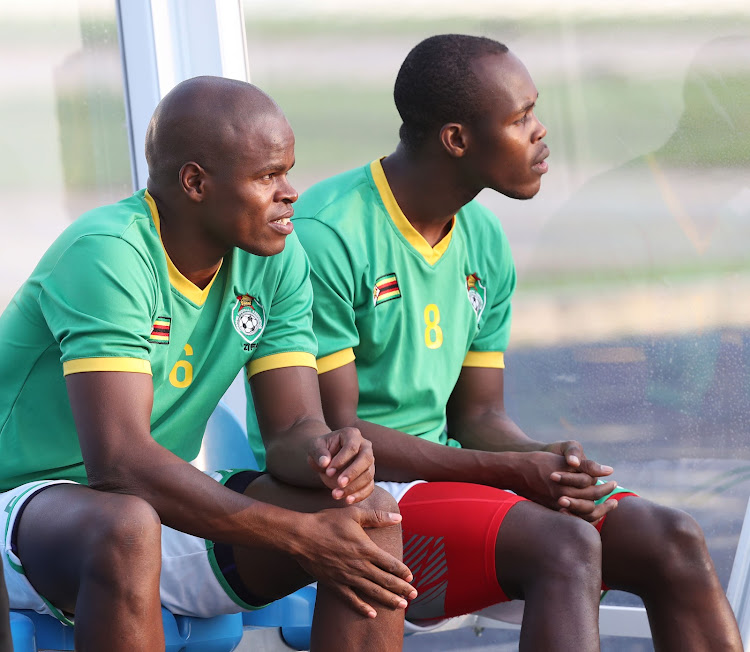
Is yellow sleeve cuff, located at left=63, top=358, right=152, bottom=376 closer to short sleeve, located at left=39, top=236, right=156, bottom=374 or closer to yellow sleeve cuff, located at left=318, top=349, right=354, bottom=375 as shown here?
short sleeve, located at left=39, top=236, right=156, bottom=374

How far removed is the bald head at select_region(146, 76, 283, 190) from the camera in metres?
1.56

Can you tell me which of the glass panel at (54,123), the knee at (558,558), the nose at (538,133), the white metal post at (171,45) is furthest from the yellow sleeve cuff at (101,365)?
the white metal post at (171,45)

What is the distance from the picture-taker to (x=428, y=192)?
1.90 m

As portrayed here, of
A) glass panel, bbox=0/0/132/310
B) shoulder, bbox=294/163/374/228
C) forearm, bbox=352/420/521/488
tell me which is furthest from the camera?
glass panel, bbox=0/0/132/310

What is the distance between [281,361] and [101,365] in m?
0.33

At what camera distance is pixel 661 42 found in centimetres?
218

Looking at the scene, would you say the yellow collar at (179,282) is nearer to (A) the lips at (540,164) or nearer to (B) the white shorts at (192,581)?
(B) the white shorts at (192,581)

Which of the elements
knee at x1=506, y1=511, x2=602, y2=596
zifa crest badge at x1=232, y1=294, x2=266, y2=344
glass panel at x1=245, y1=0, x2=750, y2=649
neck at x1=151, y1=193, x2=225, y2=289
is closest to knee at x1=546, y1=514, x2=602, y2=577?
knee at x1=506, y1=511, x2=602, y2=596

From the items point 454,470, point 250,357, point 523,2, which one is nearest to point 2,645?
point 250,357

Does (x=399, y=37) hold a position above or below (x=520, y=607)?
above

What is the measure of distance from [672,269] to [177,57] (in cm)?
121

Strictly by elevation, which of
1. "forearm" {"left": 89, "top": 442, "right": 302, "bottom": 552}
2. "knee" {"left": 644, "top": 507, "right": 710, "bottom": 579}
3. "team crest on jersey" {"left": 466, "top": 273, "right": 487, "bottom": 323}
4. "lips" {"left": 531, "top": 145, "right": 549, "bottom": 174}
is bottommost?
"knee" {"left": 644, "top": 507, "right": 710, "bottom": 579}

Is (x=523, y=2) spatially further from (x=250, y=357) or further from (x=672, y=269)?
(x=250, y=357)

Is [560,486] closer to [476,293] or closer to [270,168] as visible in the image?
[476,293]
